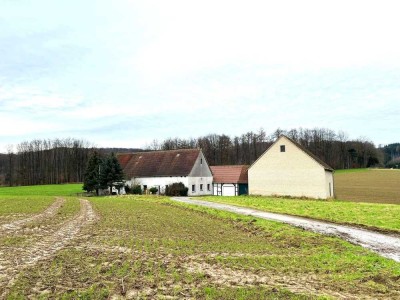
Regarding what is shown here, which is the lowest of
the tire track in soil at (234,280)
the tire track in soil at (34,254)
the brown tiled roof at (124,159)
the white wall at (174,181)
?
the tire track in soil at (234,280)

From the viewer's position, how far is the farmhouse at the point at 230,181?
51875mm

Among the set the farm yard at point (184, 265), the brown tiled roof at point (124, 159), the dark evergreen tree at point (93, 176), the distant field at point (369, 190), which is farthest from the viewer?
the brown tiled roof at point (124, 159)

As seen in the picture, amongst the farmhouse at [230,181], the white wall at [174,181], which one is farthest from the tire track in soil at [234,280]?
the farmhouse at [230,181]

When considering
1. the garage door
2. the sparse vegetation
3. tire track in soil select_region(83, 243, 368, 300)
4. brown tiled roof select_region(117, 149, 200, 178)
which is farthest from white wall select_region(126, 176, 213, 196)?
tire track in soil select_region(83, 243, 368, 300)

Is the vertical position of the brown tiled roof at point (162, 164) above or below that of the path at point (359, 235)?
above

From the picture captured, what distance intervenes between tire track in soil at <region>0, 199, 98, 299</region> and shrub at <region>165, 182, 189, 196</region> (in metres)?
32.8

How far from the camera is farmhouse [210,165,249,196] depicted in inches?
2042

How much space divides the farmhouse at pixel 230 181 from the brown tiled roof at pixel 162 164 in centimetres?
496

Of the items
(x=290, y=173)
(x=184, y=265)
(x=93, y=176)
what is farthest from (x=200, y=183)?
(x=184, y=265)

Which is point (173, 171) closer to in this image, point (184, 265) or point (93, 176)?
point (93, 176)

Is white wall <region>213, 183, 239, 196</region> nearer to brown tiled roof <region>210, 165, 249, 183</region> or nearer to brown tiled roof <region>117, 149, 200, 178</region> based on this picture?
brown tiled roof <region>210, 165, 249, 183</region>

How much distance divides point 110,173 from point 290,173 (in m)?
25.6

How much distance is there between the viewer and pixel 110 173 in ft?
168

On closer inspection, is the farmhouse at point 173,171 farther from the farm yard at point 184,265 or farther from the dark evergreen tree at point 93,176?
the farm yard at point 184,265
